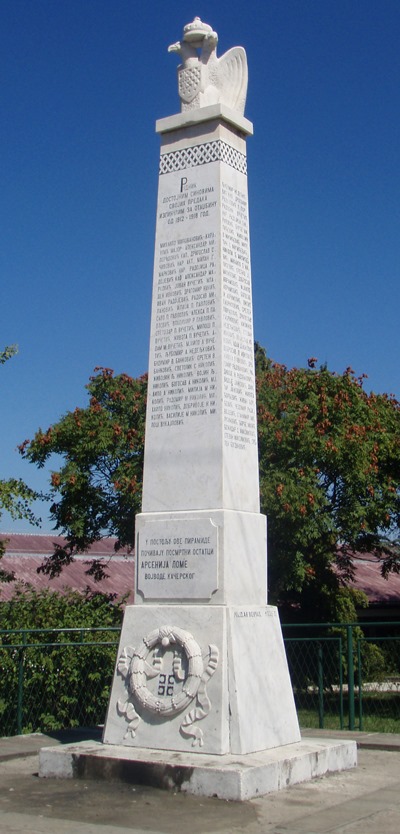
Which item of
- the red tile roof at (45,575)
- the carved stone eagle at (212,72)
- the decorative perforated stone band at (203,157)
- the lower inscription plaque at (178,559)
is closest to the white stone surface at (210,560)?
the lower inscription plaque at (178,559)

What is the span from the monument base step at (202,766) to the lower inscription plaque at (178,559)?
57.9 inches

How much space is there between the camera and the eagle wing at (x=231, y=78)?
10.5 m

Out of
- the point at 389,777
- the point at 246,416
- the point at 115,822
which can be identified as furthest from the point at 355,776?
the point at 246,416

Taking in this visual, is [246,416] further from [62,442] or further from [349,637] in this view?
[62,442]

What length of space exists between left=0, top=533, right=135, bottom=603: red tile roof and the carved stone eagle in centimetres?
1893

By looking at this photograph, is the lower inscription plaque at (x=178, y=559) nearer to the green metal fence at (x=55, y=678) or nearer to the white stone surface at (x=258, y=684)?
the white stone surface at (x=258, y=684)

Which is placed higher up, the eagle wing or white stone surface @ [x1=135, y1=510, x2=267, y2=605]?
the eagle wing

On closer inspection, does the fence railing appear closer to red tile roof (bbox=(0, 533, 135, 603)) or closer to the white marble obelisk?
the white marble obelisk

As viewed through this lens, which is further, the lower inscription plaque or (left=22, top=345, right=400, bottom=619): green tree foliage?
(left=22, top=345, right=400, bottom=619): green tree foliage

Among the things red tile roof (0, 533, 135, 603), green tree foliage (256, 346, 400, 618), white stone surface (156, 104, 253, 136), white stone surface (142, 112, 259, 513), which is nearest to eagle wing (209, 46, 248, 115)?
white stone surface (156, 104, 253, 136)

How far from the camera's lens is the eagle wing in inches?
415

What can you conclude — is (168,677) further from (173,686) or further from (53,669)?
(53,669)

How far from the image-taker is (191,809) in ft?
24.3

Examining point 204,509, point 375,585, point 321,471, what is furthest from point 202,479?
point 375,585
